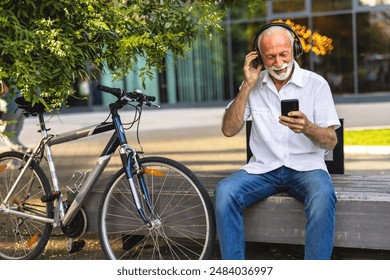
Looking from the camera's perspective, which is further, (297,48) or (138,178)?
(138,178)

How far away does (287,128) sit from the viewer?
12.6ft

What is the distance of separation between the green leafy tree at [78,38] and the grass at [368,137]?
6.91 meters

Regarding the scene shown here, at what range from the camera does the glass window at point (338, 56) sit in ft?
73.9

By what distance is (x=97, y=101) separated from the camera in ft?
82.1

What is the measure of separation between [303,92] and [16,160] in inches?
80.6

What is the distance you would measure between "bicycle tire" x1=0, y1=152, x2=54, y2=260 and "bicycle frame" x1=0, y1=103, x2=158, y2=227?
0.05 meters

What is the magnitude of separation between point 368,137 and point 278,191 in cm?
848

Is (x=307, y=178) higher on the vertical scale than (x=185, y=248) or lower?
higher

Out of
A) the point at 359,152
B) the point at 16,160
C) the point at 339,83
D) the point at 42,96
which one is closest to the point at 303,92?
the point at 42,96

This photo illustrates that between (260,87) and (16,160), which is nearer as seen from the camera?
(260,87)

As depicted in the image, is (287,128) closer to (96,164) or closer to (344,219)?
(344,219)

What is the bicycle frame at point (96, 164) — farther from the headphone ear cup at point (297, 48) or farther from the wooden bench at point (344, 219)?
the headphone ear cup at point (297, 48)

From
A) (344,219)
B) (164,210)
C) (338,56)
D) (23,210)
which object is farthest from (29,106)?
(338,56)
